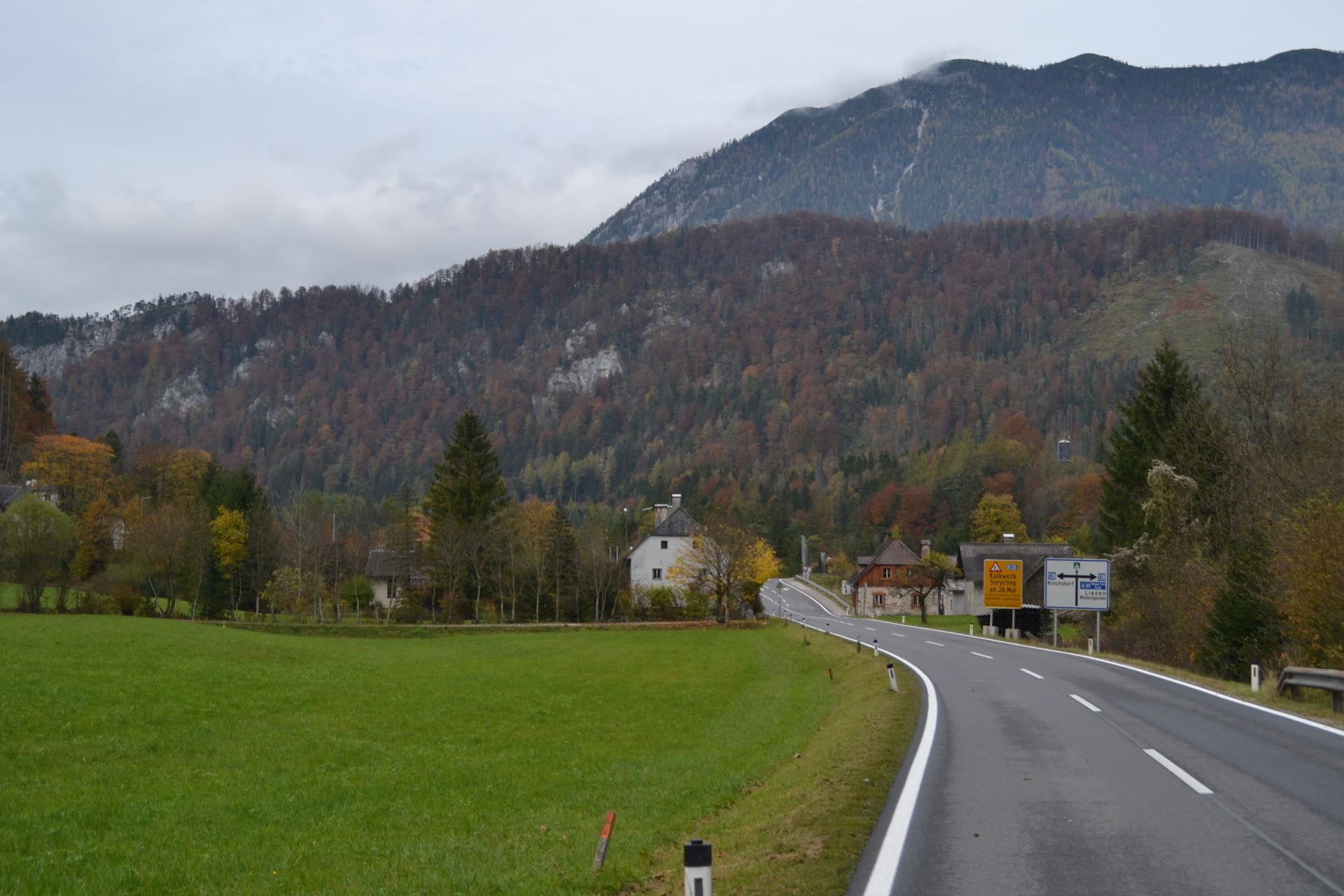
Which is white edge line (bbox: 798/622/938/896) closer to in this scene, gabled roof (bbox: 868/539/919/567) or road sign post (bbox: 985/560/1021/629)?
road sign post (bbox: 985/560/1021/629)

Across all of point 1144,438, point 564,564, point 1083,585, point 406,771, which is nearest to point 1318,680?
point 406,771

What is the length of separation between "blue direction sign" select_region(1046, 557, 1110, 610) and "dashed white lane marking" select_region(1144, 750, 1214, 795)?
28.9m

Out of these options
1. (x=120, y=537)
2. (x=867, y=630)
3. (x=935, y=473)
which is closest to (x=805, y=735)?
(x=867, y=630)

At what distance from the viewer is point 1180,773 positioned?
1227 cm

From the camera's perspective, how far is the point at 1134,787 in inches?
455

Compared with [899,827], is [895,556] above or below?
above

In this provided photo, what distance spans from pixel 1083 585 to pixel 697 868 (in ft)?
128

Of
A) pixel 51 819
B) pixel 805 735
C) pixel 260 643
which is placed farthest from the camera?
pixel 260 643

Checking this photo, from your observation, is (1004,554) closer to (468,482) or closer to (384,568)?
(468,482)

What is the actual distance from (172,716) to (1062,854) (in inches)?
749

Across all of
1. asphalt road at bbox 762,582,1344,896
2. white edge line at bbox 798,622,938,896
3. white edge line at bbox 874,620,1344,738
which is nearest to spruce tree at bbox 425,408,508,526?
white edge line at bbox 874,620,1344,738

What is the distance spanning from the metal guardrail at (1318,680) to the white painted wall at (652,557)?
243 ft

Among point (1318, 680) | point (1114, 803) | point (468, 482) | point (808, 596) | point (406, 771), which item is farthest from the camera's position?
point (808, 596)

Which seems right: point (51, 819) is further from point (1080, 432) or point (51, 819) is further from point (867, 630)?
point (1080, 432)
